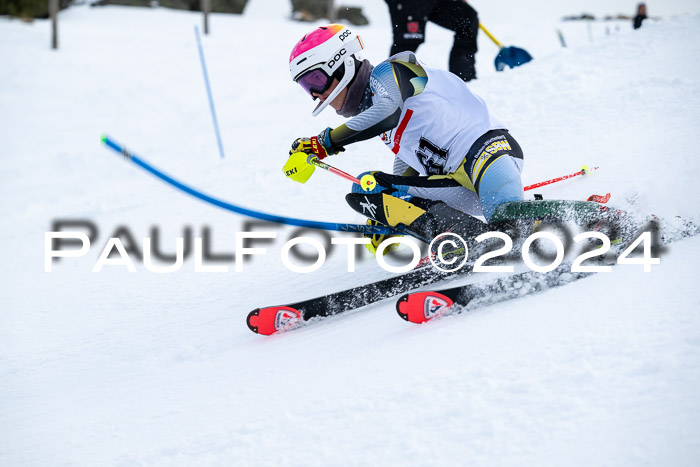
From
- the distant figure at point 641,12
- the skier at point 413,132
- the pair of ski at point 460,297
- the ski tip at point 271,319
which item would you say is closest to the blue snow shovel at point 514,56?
the skier at point 413,132

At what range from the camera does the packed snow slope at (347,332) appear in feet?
5.58

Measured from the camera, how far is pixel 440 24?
20.1 feet

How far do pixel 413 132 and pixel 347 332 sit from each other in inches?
48.0

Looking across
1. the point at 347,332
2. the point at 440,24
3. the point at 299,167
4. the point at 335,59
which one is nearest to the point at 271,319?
the point at 347,332

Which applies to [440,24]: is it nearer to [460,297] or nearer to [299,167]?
[299,167]

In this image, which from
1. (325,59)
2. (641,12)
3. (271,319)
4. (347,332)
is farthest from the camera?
(641,12)

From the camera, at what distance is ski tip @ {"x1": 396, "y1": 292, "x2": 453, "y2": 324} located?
2607mm

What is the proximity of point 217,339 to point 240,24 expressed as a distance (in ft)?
42.3

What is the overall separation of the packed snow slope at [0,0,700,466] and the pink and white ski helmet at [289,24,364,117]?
1198 mm

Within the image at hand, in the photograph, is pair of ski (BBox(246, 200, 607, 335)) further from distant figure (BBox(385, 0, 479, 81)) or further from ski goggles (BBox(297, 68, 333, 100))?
distant figure (BBox(385, 0, 479, 81))

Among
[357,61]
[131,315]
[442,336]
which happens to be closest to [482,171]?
[357,61]

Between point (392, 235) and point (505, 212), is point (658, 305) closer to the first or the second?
point (505, 212)

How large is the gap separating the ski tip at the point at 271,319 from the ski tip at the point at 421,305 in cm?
70

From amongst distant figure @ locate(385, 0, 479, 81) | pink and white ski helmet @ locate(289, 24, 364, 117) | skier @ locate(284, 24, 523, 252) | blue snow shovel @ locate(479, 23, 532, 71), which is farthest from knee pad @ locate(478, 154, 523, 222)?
blue snow shovel @ locate(479, 23, 532, 71)
